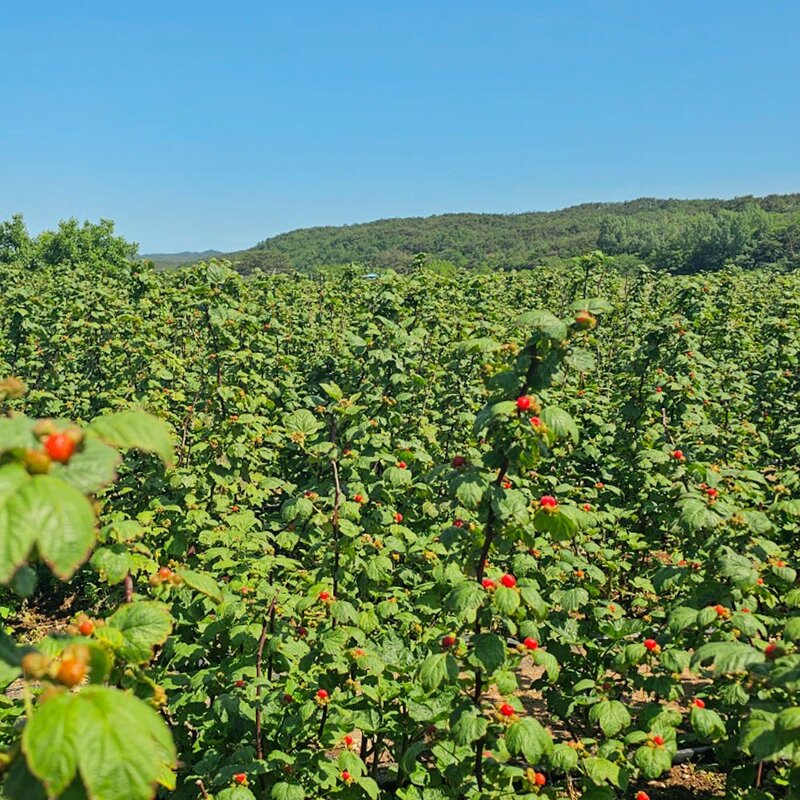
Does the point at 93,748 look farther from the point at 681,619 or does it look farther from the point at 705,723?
the point at 705,723

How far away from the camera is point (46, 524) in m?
1.25

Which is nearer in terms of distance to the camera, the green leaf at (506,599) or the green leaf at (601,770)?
the green leaf at (506,599)

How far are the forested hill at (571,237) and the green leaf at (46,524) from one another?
5187 cm

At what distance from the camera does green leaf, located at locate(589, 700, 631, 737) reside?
391 cm

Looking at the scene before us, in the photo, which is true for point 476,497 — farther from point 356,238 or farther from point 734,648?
point 356,238

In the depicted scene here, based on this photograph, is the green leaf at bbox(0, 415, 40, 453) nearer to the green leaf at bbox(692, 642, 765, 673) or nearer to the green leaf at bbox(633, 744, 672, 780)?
the green leaf at bbox(692, 642, 765, 673)

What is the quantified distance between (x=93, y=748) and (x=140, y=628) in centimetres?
91

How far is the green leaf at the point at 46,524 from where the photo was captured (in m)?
1.19

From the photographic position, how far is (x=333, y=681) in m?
4.12

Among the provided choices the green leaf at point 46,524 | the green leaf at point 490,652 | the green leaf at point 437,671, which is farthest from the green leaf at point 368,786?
the green leaf at point 46,524

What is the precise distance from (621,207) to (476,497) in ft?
533

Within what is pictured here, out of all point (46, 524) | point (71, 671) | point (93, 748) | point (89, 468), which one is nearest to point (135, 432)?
point (89, 468)

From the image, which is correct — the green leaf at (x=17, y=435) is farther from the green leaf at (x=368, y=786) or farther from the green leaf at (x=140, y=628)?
the green leaf at (x=368, y=786)

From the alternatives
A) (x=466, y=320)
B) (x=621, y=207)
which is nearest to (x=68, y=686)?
(x=466, y=320)
